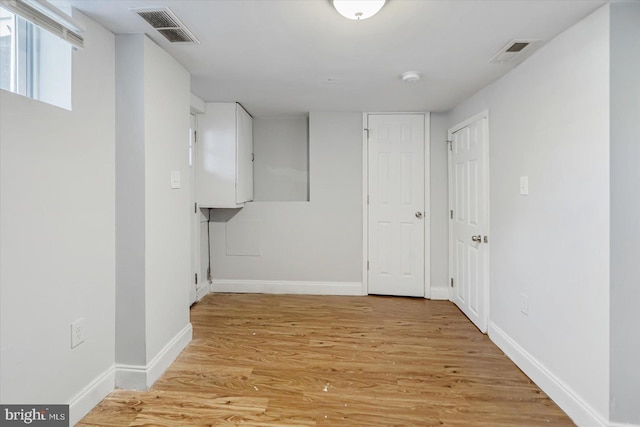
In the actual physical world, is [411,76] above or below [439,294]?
above

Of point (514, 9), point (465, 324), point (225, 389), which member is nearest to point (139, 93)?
point (225, 389)

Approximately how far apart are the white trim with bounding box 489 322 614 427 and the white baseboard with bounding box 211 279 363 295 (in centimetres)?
166

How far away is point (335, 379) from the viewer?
6.86 feet

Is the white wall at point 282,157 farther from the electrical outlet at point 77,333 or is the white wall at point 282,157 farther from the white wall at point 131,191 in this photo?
the electrical outlet at point 77,333

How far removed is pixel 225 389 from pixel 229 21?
2.14 meters

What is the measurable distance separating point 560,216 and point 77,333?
276 cm

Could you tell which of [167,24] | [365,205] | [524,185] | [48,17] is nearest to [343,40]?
[167,24]

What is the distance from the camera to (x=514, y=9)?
1593 mm

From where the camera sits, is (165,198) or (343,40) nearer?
A: (343,40)

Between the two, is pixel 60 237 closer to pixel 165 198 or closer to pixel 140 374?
pixel 165 198

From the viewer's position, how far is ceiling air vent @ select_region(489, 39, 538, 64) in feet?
6.36

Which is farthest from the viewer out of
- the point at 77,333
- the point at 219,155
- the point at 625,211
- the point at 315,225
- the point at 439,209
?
the point at 315,225

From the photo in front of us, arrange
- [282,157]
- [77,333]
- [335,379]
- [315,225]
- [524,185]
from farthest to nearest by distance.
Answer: [282,157]
[315,225]
[524,185]
[335,379]
[77,333]

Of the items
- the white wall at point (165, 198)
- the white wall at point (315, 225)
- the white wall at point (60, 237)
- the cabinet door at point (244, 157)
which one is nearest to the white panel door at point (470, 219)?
the white wall at point (315, 225)
